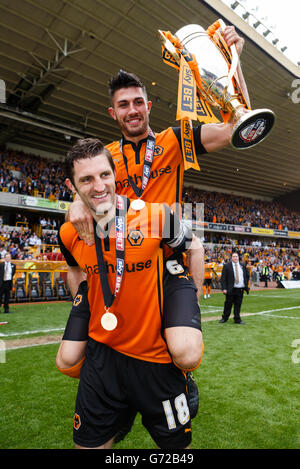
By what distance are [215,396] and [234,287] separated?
5.67 m

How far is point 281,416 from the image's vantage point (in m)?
3.44

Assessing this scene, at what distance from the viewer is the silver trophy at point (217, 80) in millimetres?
1746

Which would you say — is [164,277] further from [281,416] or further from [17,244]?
[17,244]

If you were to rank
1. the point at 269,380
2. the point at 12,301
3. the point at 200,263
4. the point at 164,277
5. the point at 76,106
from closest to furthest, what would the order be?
the point at 164,277
the point at 200,263
the point at 269,380
the point at 12,301
the point at 76,106

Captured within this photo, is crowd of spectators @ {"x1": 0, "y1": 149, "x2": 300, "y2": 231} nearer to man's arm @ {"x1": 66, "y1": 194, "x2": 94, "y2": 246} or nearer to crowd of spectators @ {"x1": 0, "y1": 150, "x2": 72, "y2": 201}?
crowd of spectators @ {"x1": 0, "y1": 150, "x2": 72, "y2": 201}

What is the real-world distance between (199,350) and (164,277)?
0.44 m

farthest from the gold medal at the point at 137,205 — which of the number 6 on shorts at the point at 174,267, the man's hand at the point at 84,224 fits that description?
the number 6 on shorts at the point at 174,267

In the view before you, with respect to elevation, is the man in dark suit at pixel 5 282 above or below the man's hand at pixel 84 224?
below

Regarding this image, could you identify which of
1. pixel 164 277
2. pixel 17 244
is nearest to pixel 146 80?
pixel 17 244

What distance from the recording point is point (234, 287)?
9391 millimetres

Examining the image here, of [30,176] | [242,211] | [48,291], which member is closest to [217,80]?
[48,291]

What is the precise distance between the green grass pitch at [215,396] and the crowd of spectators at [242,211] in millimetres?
28058

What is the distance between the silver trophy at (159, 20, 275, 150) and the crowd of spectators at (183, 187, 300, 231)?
105 ft

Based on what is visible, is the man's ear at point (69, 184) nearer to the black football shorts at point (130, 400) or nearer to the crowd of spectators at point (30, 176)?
the black football shorts at point (130, 400)
